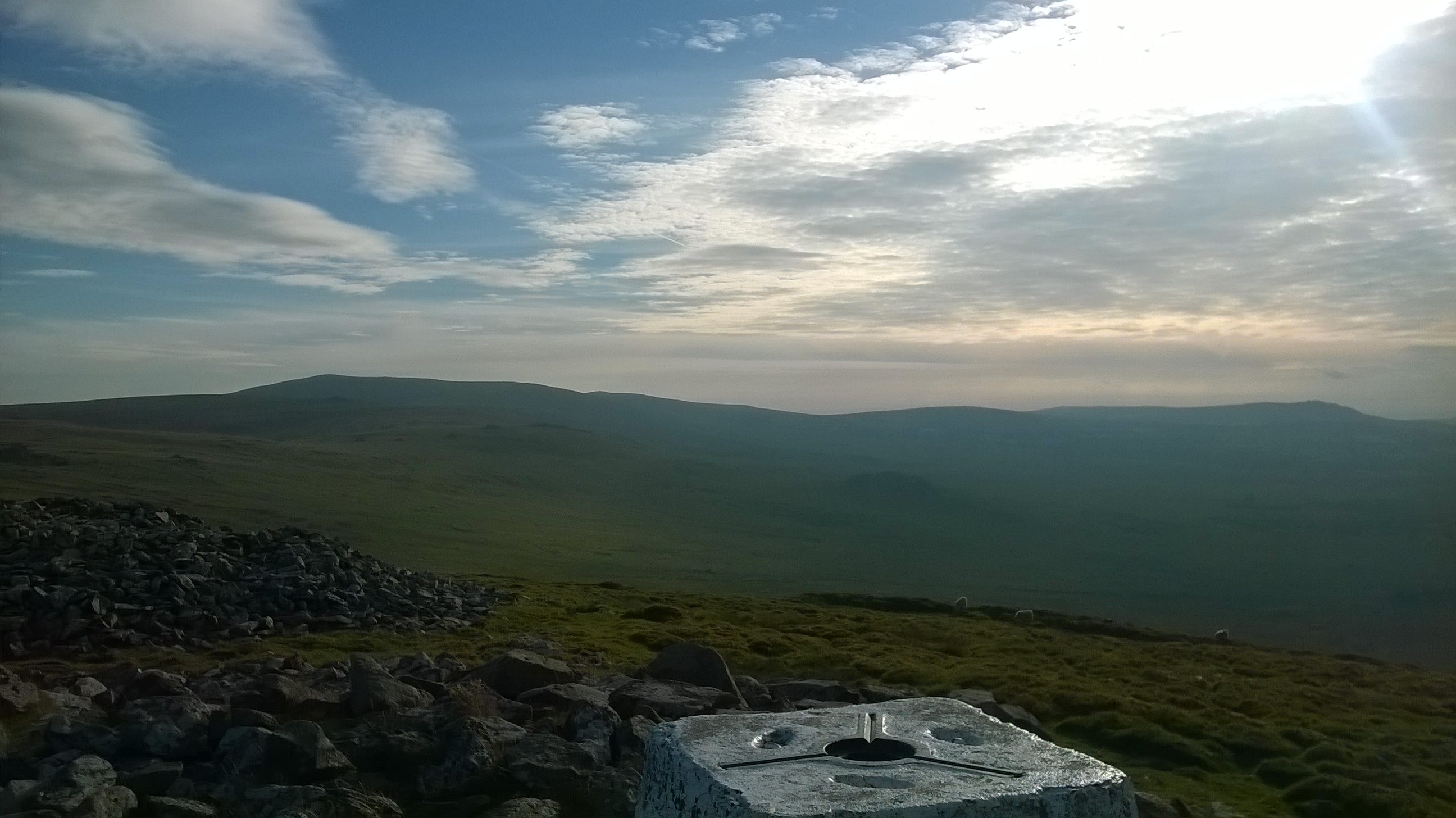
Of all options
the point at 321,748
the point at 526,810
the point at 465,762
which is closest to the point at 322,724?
the point at 321,748

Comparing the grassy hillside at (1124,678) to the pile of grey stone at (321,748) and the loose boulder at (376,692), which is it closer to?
the pile of grey stone at (321,748)

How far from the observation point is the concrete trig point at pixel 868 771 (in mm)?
5652

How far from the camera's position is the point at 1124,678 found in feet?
76.6

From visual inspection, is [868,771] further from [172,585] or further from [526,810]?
[172,585]

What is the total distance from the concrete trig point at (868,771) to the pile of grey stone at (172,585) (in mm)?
14920

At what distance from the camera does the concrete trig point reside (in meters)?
5.65

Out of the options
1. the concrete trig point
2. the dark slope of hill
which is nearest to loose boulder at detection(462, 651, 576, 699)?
the concrete trig point

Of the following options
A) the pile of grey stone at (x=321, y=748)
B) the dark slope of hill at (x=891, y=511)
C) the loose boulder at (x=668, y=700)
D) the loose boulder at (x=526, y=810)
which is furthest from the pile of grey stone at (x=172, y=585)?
the dark slope of hill at (x=891, y=511)

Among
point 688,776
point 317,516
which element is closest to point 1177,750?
point 688,776

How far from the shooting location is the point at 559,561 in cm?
5938

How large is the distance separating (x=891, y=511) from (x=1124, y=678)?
98922mm

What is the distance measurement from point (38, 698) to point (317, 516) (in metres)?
55.0

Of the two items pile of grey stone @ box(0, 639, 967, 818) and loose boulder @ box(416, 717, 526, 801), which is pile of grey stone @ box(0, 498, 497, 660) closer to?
pile of grey stone @ box(0, 639, 967, 818)

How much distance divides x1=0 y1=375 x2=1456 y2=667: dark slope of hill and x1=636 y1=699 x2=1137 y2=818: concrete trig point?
1811 inches
